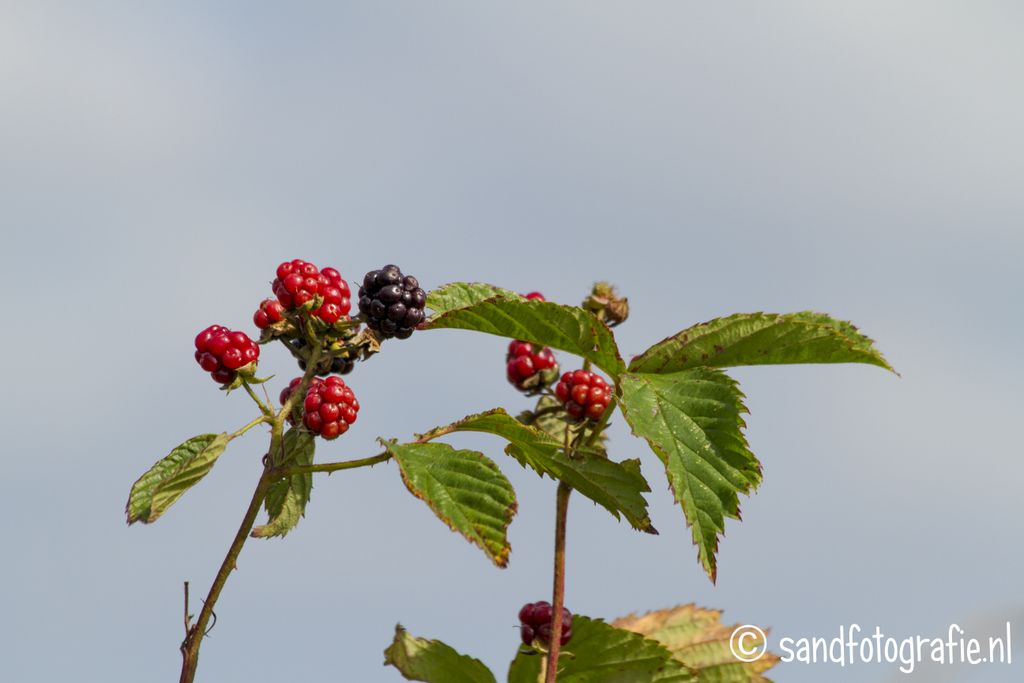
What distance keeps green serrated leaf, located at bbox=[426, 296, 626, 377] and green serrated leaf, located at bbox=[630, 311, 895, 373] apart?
87mm

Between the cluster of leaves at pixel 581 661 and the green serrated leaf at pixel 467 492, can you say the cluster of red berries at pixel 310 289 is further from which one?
the cluster of leaves at pixel 581 661

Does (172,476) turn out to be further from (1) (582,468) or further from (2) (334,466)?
(1) (582,468)

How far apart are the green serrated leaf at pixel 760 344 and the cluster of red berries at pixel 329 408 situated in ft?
2.16

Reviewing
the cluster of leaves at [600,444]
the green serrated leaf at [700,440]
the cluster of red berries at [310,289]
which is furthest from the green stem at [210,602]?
the green serrated leaf at [700,440]

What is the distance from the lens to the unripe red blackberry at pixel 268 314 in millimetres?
2713

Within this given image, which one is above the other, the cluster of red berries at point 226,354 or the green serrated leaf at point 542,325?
the green serrated leaf at point 542,325

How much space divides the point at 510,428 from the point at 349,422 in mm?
352

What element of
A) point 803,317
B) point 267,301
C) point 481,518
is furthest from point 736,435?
point 267,301

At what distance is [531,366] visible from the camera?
10.2 feet

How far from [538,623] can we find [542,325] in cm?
71

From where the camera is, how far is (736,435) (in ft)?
8.48

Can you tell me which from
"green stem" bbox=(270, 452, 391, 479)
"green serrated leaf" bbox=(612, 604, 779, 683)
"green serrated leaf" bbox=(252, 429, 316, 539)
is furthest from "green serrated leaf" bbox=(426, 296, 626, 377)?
"green serrated leaf" bbox=(612, 604, 779, 683)

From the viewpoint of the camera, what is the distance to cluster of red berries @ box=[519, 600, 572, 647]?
281cm

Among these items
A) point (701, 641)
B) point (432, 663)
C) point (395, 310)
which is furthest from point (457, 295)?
point (701, 641)
